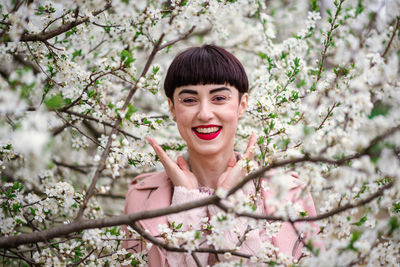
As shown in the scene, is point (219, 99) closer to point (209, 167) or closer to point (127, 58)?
point (209, 167)

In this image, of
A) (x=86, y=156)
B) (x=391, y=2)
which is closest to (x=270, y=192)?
(x=391, y=2)

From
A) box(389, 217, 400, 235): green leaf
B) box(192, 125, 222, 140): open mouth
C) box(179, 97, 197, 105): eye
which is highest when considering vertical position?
box(179, 97, 197, 105): eye

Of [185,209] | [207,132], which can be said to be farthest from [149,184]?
[185,209]

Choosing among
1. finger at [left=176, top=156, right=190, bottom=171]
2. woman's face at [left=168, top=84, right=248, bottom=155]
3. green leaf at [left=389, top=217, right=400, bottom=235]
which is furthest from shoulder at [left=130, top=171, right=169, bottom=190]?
green leaf at [left=389, top=217, right=400, bottom=235]

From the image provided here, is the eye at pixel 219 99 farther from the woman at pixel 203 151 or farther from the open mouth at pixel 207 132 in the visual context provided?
the open mouth at pixel 207 132

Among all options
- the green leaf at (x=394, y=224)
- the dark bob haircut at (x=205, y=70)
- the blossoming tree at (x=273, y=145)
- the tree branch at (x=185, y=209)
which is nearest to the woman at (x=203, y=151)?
the dark bob haircut at (x=205, y=70)

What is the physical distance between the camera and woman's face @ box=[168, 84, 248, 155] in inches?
99.4

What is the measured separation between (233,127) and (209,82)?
15.0 inches

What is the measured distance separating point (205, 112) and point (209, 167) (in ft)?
1.56

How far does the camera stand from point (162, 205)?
8.50 feet

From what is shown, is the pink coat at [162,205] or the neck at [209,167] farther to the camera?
the neck at [209,167]

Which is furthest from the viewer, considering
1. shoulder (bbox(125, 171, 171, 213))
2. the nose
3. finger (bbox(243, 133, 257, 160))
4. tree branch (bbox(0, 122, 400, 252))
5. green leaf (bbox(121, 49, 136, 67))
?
shoulder (bbox(125, 171, 171, 213))

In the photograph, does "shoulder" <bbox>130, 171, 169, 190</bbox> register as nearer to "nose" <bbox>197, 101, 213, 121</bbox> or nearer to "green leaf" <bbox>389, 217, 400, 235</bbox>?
"nose" <bbox>197, 101, 213, 121</bbox>

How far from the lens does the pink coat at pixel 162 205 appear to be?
7.85ft
